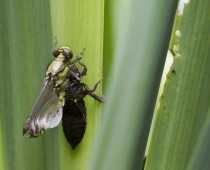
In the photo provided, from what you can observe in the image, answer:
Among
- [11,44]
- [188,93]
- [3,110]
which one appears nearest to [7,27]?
[11,44]

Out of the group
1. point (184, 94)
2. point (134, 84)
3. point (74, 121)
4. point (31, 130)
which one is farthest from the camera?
point (74, 121)

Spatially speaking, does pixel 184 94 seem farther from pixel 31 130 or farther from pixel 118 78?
pixel 31 130

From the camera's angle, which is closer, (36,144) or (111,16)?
(111,16)

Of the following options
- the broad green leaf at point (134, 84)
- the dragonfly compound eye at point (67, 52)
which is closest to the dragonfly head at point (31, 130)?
the dragonfly compound eye at point (67, 52)

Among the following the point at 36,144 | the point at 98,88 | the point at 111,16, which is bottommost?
the point at 36,144

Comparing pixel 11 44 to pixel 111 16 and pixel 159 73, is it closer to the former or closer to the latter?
pixel 111 16

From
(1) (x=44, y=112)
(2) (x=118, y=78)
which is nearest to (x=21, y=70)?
(1) (x=44, y=112)

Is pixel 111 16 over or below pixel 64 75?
over
